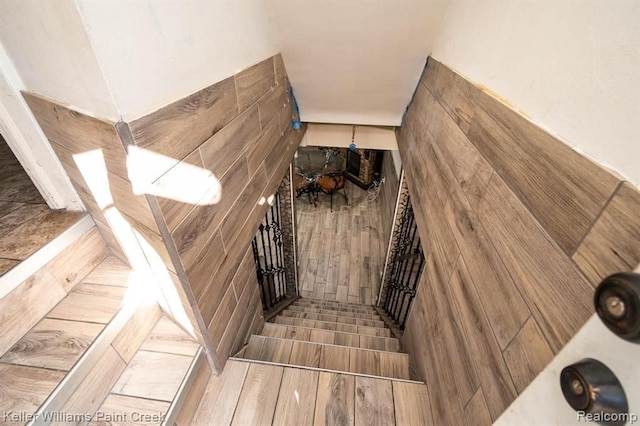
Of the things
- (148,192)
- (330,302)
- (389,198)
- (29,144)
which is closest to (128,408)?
(148,192)

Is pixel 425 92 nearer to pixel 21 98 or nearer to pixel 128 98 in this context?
pixel 128 98

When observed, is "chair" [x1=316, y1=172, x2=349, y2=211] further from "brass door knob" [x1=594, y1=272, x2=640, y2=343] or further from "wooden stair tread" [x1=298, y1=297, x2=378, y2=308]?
"brass door knob" [x1=594, y1=272, x2=640, y2=343]

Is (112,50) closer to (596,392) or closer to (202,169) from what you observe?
(202,169)

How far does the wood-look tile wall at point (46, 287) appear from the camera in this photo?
91 centimetres

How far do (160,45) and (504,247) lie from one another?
3.63ft

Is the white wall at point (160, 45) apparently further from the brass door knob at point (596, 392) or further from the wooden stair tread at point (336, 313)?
the wooden stair tread at point (336, 313)

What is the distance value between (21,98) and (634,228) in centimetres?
167

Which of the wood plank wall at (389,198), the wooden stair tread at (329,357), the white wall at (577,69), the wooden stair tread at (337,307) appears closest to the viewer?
the white wall at (577,69)

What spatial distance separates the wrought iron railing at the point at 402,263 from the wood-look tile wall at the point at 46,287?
236cm

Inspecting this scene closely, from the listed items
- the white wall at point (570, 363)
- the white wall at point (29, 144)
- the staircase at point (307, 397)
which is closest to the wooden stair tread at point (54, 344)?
the white wall at point (29, 144)

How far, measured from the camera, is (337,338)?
2.23m

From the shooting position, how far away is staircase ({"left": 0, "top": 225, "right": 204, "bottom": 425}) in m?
0.85

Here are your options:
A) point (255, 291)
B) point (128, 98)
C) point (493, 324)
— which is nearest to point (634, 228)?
point (493, 324)

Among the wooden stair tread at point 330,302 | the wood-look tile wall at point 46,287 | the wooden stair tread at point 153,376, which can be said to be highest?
the wood-look tile wall at point 46,287
